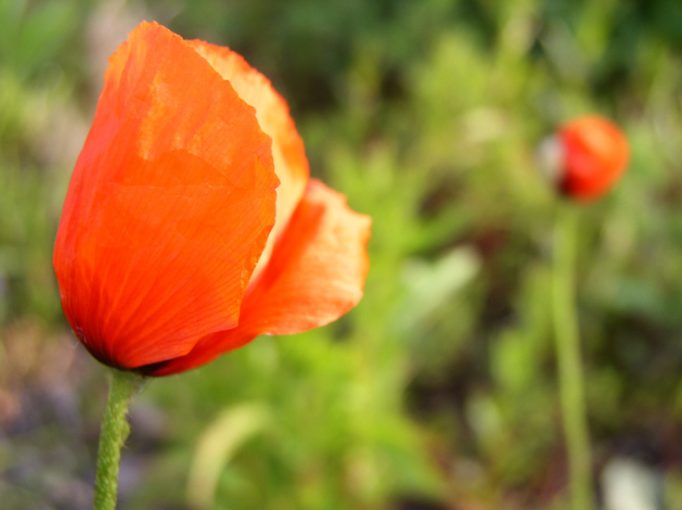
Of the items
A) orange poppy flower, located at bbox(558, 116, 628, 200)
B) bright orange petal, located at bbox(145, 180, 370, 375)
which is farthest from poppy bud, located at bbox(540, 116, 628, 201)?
bright orange petal, located at bbox(145, 180, 370, 375)

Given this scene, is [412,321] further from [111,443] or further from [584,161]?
[111,443]

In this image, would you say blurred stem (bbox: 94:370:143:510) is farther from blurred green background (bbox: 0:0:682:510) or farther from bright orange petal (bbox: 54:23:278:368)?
blurred green background (bbox: 0:0:682:510)

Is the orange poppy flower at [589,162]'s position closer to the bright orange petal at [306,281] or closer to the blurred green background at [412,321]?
the blurred green background at [412,321]

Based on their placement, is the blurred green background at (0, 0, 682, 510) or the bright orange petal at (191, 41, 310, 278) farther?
the blurred green background at (0, 0, 682, 510)

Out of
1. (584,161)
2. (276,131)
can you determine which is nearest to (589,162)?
(584,161)

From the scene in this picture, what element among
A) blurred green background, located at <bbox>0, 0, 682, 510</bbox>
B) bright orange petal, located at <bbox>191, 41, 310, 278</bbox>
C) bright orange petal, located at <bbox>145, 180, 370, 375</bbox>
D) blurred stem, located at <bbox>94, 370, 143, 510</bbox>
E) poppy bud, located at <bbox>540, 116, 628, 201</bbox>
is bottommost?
blurred green background, located at <bbox>0, 0, 682, 510</bbox>

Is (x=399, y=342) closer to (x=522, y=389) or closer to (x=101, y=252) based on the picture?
(x=522, y=389)
